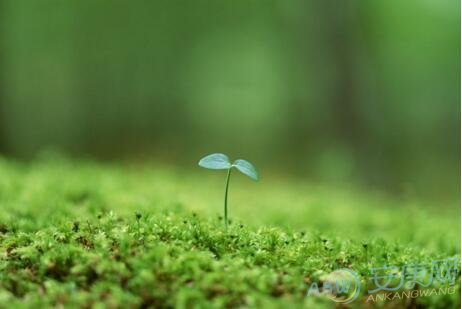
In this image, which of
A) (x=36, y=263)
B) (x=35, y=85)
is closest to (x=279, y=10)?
(x=35, y=85)

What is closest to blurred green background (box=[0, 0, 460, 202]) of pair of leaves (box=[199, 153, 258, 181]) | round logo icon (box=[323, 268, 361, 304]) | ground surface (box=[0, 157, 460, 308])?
ground surface (box=[0, 157, 460, 308])

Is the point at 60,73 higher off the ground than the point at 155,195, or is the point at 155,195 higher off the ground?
the point at 60,73

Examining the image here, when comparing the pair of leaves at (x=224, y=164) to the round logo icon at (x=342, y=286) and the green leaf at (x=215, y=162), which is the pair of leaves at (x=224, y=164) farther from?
the round logo icon at (x=342, y=286)

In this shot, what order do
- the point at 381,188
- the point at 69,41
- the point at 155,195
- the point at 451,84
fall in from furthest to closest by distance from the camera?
the point at 451,84 < the point at 69,41 < the point at 381,188 < the point at 155,195

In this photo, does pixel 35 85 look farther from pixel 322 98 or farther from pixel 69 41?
pixel 322 98

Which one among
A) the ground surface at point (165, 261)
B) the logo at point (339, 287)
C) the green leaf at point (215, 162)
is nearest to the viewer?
the ground surface at point (165, 261)

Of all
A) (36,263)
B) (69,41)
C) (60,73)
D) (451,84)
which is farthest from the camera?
(451,84)

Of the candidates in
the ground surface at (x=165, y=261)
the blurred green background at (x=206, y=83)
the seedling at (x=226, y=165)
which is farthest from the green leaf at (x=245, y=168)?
the blurred green background at (x=206, y=83)

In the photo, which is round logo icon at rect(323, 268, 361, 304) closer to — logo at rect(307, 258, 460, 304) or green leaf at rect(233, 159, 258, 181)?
logo at rect(307, 258, 460, 304)
